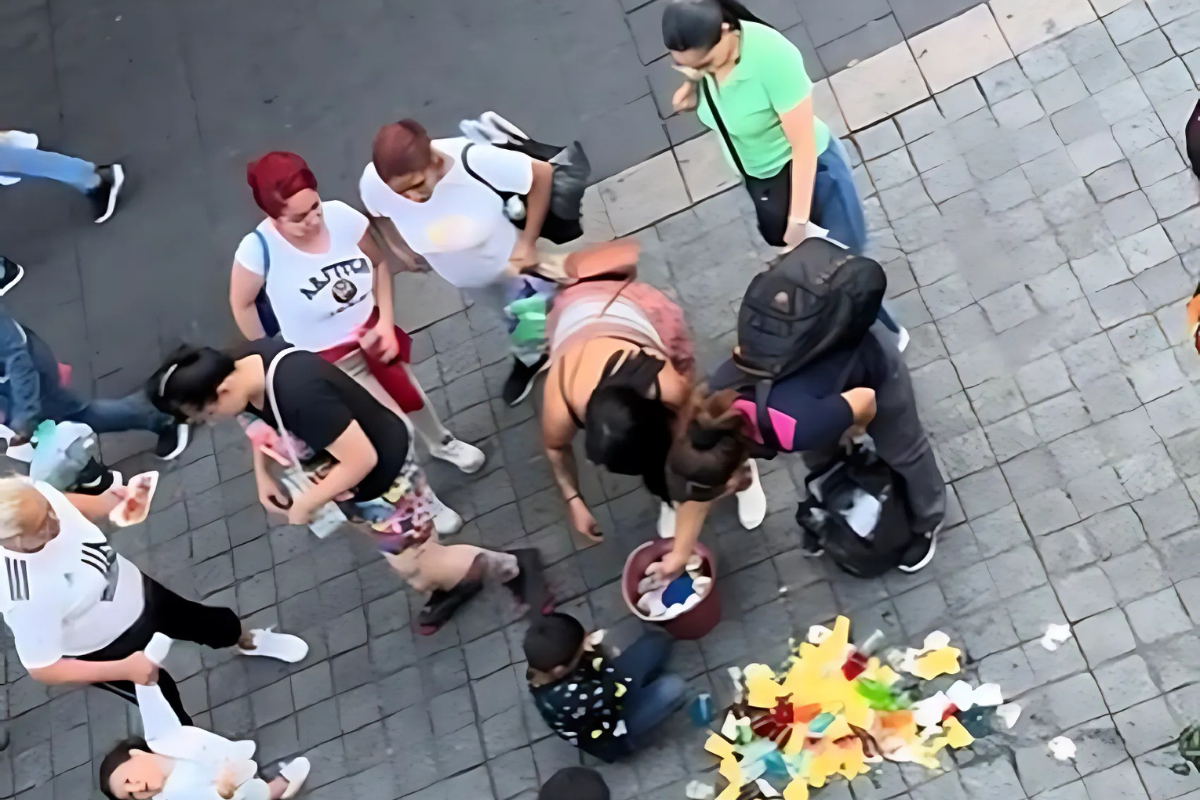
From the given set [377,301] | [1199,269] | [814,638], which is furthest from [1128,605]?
[377,301]

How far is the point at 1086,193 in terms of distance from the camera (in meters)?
4.92

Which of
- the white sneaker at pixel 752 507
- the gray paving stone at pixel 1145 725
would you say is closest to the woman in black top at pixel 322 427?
the white sneaker at pixel 752 507

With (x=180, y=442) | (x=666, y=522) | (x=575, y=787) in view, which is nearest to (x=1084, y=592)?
(x=666, y=522)

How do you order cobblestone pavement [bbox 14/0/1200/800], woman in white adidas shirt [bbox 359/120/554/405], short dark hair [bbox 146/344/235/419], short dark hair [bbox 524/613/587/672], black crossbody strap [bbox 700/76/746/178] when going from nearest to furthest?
1. short dark hair [bbox 146/344/235/419]
2. short dark hair [bbox 524/613/587/672]
3. woman in white adidas shirt [bbox 359/120/554/405]
4. black crossbody strap [bbox 700/76/746/178]
5. cobblestone pavement [bbox 14/0/1200/800]

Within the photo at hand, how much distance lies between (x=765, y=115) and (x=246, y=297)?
2028mm

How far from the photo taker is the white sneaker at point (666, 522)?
4.38 m

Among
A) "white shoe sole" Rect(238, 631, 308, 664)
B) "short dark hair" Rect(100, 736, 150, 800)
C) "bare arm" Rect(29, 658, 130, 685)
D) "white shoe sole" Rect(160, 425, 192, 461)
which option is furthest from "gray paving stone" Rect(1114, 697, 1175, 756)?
"white shoe sole" Rect(160, 425, 192, 461)

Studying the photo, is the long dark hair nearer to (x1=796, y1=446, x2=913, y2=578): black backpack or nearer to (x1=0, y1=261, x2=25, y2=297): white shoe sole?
(x1=796, y1=446, x2=913, y2=578): black backpack

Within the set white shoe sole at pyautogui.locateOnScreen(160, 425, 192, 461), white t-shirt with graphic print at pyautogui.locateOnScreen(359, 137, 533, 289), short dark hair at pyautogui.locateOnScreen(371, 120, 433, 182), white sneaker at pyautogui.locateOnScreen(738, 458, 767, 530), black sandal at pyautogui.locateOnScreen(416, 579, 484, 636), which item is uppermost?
short dark hair at pyautogui.locateOnScreen(371, 120, 433, 182)

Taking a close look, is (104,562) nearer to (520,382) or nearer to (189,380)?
(189,380)

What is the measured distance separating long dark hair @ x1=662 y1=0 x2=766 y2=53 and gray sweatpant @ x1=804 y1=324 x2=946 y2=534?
1.14 m

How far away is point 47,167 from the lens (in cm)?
631

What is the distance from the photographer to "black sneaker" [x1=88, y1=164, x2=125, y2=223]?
21.2ft

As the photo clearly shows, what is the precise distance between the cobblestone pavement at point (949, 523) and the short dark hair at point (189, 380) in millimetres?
1821
